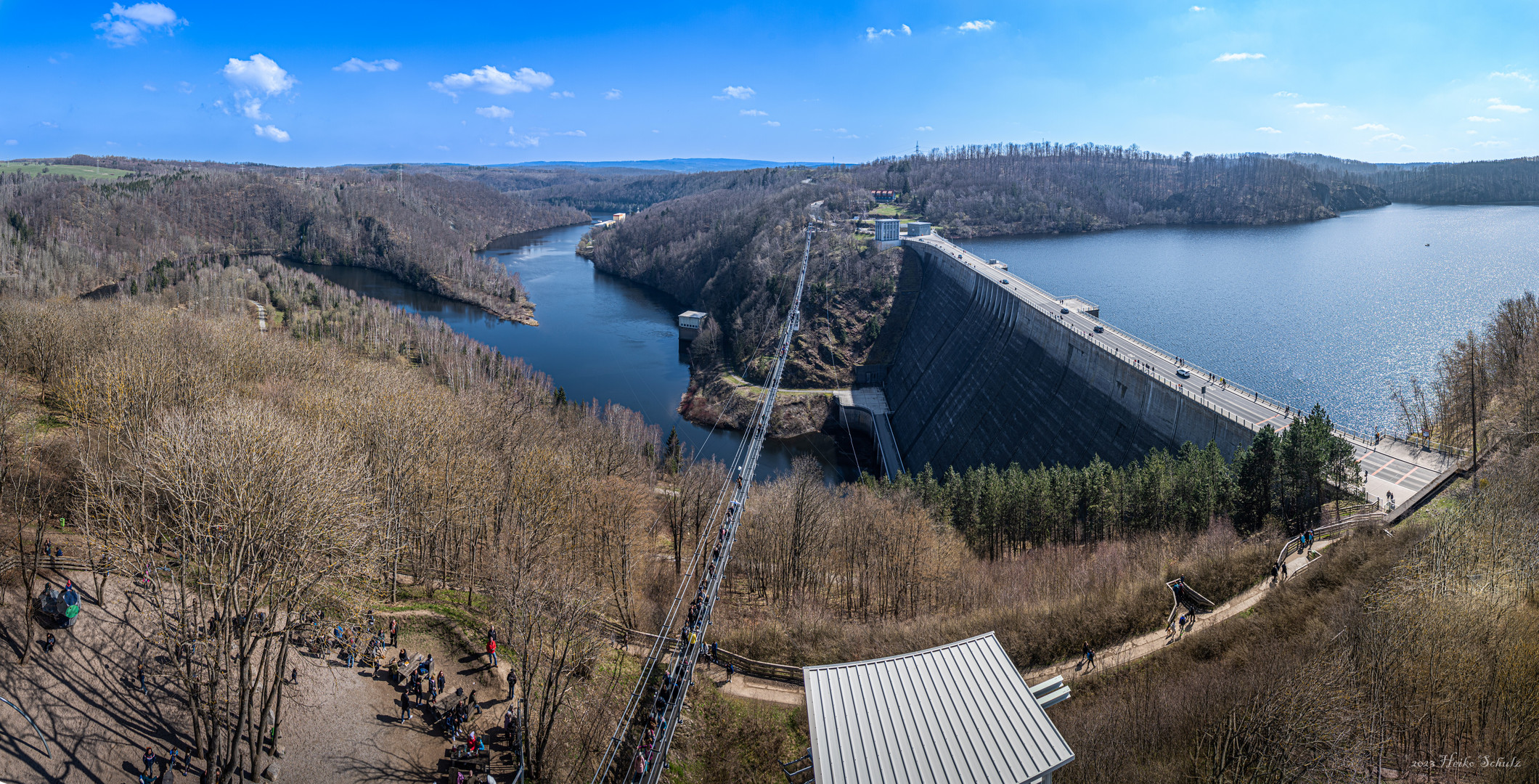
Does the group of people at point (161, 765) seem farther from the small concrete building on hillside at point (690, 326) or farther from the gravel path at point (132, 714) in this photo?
the small concrete building on hillside at point (690, 326)

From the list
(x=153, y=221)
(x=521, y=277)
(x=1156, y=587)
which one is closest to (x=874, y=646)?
(x=1156, y=587)

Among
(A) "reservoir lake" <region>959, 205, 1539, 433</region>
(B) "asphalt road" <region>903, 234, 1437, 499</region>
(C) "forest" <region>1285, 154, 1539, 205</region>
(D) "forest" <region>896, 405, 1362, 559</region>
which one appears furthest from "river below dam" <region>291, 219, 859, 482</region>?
(C) "forest" <region>1285, 154, 1539, 205</region>

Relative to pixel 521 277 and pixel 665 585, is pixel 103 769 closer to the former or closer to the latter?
pixel 665 585

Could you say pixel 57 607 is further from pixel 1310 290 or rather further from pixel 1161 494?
pixel 1310 290

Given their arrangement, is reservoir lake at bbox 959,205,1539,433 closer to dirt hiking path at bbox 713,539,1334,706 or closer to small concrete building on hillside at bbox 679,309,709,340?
dirt hiking path at bbox 713,539,1334,706

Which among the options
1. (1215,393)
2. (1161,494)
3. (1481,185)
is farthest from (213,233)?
(1481,185)
